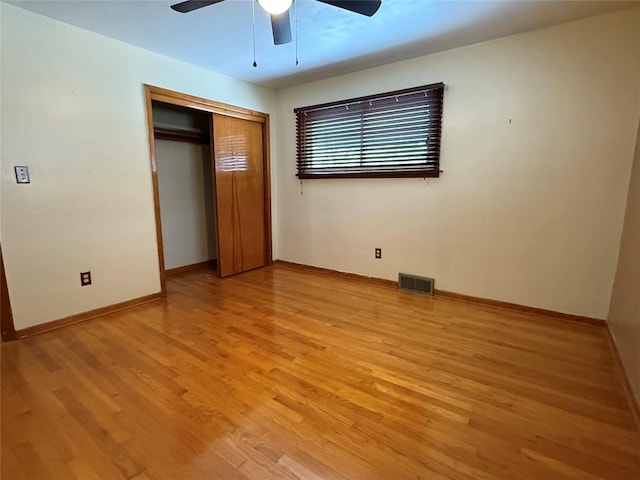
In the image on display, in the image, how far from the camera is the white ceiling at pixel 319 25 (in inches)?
89.0

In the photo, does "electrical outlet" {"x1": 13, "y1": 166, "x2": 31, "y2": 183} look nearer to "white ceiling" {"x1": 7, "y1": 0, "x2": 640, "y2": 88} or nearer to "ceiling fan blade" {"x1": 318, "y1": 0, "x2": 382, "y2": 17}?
"white ceiling" {"x1": 7, "y1": 0, "x2": 640, "y2": 88}

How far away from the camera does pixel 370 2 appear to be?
175 centimetres

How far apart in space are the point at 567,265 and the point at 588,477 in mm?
1891

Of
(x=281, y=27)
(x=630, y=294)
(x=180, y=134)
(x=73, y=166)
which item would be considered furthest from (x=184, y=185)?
(x=630, y=294)

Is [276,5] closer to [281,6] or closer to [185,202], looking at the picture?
[281,6]

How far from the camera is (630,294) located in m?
2.02

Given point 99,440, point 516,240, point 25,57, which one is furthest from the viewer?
point 516,240

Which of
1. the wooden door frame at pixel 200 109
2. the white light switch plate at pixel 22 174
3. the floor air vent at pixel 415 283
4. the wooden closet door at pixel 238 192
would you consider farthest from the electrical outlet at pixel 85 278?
the floor air vent at pixel 415 283

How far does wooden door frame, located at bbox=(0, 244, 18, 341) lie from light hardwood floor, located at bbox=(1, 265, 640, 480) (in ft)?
0.58

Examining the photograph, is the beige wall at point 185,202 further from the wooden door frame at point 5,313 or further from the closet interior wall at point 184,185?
the wooden door frame at point 5,313

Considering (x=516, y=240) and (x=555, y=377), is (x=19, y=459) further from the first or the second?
(x=516, y=240)

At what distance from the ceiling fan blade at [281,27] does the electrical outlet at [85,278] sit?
2.50 meters

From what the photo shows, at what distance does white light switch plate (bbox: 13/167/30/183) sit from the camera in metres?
2.38

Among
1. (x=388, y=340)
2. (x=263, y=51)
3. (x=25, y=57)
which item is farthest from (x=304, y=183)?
(x=25, y=57)
